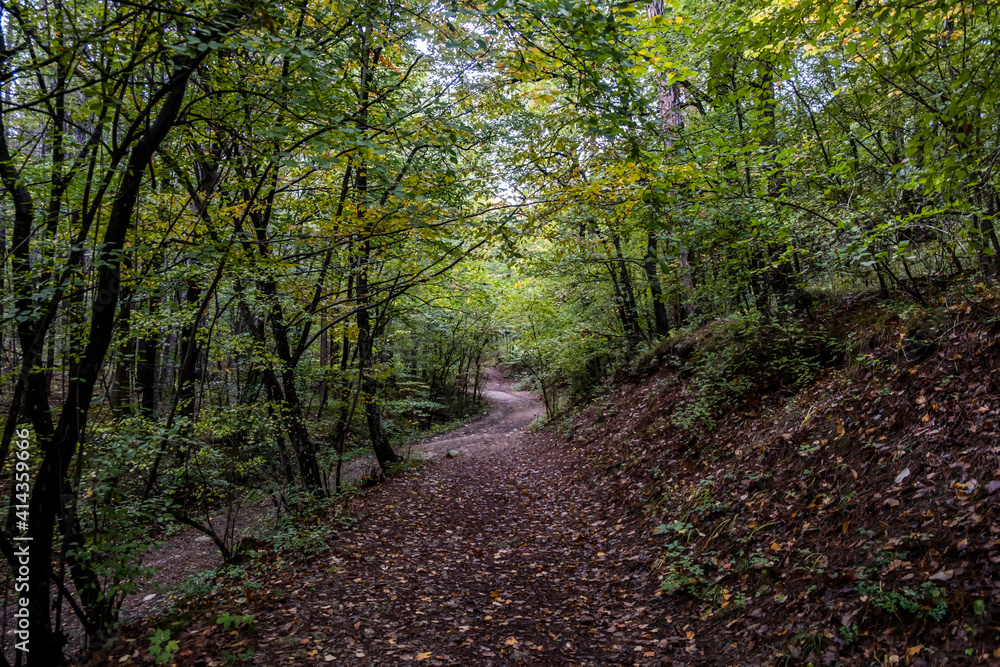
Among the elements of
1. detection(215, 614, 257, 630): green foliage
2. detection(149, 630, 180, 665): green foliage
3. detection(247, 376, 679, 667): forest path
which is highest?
detection(149, 630, 180, 665): green foliage

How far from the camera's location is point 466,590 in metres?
5.60

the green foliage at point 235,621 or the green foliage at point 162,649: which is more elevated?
the green foliage at point 162,649

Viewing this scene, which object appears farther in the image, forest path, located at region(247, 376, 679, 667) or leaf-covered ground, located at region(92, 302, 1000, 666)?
forest path, located at region(247, 376, 679, 667)

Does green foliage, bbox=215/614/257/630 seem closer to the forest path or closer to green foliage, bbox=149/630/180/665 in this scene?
the forest path

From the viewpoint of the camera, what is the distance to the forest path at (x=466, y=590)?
4359 millimetres

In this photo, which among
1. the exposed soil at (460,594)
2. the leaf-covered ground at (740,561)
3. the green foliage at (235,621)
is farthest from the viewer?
the green foliage at (235,621)

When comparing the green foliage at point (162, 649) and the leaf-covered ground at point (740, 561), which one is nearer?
the leaf-covered ground at point (740, 561)

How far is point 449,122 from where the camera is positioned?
5020mm

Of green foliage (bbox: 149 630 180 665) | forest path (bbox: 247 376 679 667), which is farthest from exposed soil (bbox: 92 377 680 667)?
green foliage (bbox: 149 630 180 665)

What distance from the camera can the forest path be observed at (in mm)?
4359

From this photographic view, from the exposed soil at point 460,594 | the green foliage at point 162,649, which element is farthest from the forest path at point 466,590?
the green foliage at point 162,649

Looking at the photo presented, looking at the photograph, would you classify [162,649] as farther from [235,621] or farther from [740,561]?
[740,561]

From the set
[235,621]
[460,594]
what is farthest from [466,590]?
[235,621]

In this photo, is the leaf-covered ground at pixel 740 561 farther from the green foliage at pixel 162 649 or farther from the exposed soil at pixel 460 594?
the green foliage at pixel 162 649
